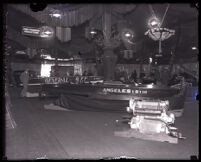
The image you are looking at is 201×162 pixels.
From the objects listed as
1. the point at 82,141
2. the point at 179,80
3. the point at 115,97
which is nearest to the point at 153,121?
the point at 82,141

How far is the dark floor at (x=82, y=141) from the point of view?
498 cm

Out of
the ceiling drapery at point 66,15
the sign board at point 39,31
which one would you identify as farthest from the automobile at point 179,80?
the sign board at point 39,31

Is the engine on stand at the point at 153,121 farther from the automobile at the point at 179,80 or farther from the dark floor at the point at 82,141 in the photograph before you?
the automobile at the point at 179,80

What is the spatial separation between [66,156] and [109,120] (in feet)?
12.3

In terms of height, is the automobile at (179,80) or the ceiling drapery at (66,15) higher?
→ the ceiling drapery at (66,15)

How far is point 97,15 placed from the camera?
1362 centimetres

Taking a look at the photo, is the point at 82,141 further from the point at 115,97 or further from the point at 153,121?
the point at 115,97

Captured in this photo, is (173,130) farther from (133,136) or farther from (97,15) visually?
(97,15)

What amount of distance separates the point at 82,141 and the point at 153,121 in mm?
2083

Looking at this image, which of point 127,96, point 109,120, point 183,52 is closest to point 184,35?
point 183,52

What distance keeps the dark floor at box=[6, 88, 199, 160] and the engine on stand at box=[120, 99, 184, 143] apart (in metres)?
0.27

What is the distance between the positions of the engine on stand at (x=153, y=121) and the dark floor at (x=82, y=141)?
266 millimetres

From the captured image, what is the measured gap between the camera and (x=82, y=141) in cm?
584

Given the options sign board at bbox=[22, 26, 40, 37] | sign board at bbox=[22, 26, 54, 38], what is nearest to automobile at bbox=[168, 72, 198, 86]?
sign board at bbox=[22, 26, 54, 38]
